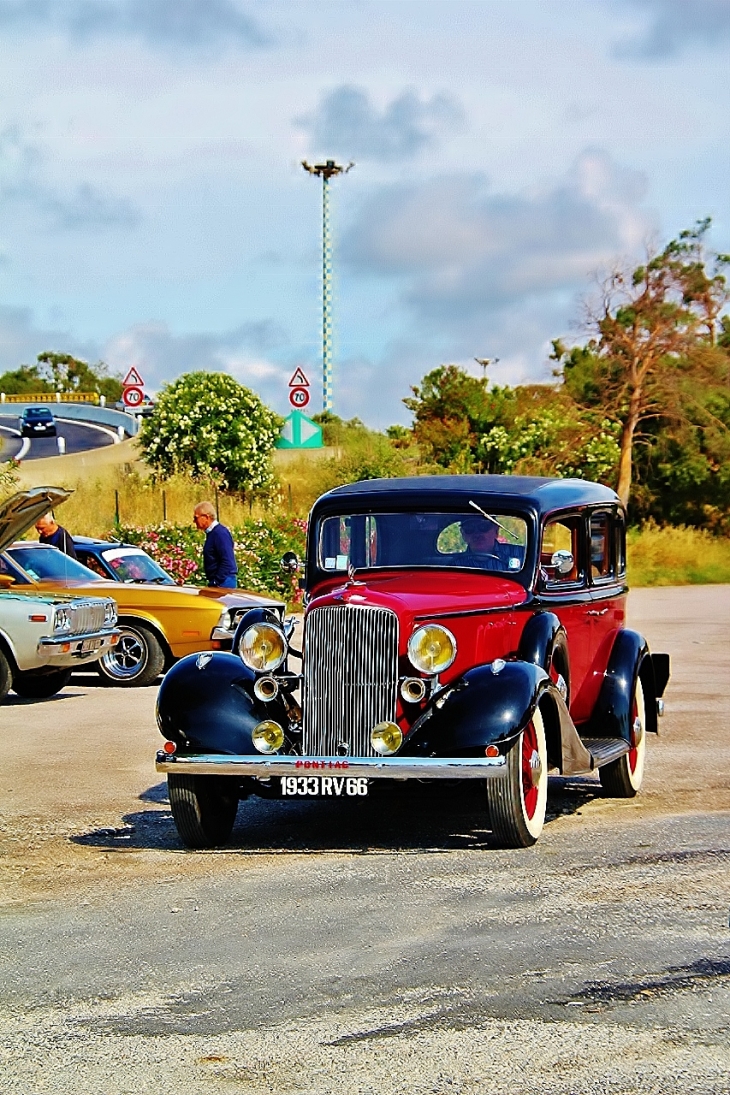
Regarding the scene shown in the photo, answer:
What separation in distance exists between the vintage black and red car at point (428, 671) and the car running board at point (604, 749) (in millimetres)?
18

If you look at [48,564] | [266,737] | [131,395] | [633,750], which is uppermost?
[131,395]

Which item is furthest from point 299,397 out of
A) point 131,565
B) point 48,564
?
point 48,564

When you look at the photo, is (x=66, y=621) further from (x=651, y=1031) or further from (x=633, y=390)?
(x=633, y=390)

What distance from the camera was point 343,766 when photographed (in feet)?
27.3

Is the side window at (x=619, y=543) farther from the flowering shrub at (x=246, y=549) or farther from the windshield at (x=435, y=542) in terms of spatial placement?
the flowering shrub at (x=246, y=549)

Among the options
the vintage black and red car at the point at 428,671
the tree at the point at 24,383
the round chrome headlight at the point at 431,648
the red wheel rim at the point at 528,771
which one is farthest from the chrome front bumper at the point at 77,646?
the tree at the point at 24,383

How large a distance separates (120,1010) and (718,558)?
124 feet

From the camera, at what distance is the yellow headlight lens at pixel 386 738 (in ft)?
28.1

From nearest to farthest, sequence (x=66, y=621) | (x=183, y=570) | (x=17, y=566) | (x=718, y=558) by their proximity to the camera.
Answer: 1. (x=66, y=621)
2. (x=17, y=566)
3. (x=183, y=570)
4. (x=718, y=558)

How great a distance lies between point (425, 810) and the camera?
32.4 ft

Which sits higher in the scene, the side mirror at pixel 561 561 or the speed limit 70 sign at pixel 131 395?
the speed limit 70 sign at pixel 131 395

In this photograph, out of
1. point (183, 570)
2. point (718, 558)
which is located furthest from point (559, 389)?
point (183, 570)

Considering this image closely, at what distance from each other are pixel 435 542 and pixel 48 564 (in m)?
8.91

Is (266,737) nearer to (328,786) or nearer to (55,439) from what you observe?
(328,786)
